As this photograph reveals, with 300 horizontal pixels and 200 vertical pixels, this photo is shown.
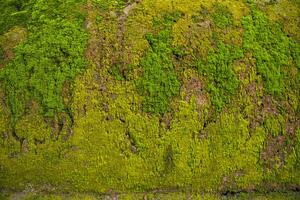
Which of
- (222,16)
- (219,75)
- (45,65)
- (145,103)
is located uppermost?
(222,16)

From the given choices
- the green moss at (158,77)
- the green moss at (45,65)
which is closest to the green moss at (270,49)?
the green moss at (158,77)

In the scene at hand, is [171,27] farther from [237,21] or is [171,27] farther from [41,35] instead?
[41,35]

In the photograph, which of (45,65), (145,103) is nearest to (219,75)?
(145,103)

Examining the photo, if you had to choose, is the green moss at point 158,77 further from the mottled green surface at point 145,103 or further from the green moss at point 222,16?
the green moss at point 222,16

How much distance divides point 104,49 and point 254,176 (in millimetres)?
3354

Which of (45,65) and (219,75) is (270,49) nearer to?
(219,75)

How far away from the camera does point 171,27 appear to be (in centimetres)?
694

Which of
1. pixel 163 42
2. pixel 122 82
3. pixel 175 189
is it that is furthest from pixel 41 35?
pixel 175 189

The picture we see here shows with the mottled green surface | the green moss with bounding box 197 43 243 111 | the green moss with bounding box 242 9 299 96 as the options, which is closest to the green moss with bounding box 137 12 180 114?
the mottled green surface

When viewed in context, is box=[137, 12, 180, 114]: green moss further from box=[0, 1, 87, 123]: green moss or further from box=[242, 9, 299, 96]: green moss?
box=[242, 9, 299, 96]: green moss

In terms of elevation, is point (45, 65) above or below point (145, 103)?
above

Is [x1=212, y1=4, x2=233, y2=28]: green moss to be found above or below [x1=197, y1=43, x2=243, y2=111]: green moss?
above

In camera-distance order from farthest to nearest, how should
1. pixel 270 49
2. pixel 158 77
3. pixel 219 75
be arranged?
pixel 270 49, pixel 219 75, pixel 158 77

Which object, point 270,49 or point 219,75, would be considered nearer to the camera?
point 219,75
